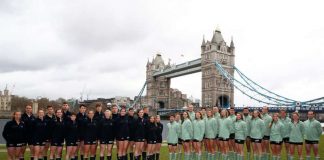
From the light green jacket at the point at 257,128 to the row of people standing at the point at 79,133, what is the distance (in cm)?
357

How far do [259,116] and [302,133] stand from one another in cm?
166

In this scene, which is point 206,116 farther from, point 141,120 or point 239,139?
point 141,120

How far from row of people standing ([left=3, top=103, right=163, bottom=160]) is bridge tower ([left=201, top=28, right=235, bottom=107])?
79227 millimetres

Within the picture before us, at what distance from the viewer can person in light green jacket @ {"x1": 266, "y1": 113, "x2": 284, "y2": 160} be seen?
12484mm

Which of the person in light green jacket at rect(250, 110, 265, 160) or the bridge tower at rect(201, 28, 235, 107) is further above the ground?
the bridge tower at rect(201, 28, 235, 107)

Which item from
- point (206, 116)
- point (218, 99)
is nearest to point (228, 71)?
point (218, 99)

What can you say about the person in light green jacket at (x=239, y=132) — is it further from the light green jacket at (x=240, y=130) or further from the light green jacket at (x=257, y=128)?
the light green jacket at (x=257, y=128)

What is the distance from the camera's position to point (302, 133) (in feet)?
41.4

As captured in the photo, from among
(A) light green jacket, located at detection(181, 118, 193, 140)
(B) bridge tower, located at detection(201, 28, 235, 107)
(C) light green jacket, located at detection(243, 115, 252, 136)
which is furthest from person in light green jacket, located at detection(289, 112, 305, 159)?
(B) bridge tower, located at detection(201, 28, 235, 107)

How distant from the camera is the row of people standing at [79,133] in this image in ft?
37.4

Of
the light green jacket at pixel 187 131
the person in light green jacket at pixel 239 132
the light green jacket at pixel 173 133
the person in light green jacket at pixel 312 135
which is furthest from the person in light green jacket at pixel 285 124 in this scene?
the light green jacket at pixel 173 133

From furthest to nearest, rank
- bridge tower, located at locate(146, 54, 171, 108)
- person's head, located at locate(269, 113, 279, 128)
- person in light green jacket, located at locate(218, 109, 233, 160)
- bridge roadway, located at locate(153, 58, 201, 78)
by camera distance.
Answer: bridge tower, located at locate(146, 54, 171, 108)
bridge roadway, located at locate(153, 58, 201, 78)
person in light green jacket, located at locate(218, 109, 233, 160)
person's head, located at locate(269, 113, 279, 128)

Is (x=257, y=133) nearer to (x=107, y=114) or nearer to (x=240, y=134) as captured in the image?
(x=240, y=134)

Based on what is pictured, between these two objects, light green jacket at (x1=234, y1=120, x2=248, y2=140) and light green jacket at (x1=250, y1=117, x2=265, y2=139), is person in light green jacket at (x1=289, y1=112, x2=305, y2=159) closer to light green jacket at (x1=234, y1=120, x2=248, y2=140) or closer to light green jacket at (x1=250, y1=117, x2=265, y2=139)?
light green jacket at (x1=250, y1=117, x2=265, y2=139)
